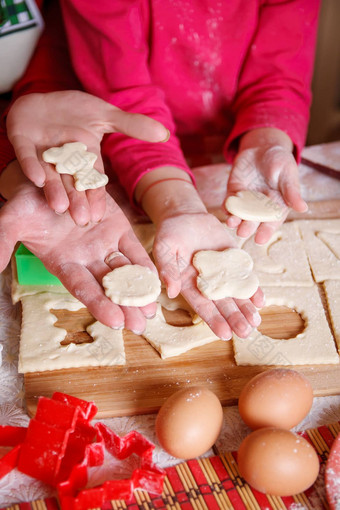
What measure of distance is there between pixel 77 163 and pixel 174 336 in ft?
1.57

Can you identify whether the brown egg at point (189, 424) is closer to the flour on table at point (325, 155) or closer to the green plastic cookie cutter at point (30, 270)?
the green plastic cookie cutter at point (30, 270)

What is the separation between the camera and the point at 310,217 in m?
1.64

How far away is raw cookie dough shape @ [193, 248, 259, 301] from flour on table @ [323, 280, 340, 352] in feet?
0.75

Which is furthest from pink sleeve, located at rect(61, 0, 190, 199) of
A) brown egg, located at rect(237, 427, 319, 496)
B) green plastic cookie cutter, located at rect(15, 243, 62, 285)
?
brown egg, located at rect(237, 427, 319, 496)

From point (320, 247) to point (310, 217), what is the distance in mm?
183

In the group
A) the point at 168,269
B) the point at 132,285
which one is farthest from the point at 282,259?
the point at 132,285

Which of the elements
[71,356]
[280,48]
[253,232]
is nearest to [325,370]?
[253,232]

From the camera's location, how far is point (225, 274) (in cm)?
123

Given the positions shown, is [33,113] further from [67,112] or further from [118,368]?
[118,368]

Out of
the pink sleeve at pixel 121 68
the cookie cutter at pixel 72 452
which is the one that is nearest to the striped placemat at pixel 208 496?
the cookie cutter at pixel 72 452

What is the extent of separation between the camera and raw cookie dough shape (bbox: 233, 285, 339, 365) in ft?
3.87

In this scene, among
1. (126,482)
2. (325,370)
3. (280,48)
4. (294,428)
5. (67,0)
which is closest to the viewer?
(126,482)

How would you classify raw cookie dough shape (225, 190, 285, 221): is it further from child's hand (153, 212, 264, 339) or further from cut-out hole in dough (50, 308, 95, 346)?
cut-out hole in dough (50, 308, 95, 346)

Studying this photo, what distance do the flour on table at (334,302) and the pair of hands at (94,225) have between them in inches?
7.9
